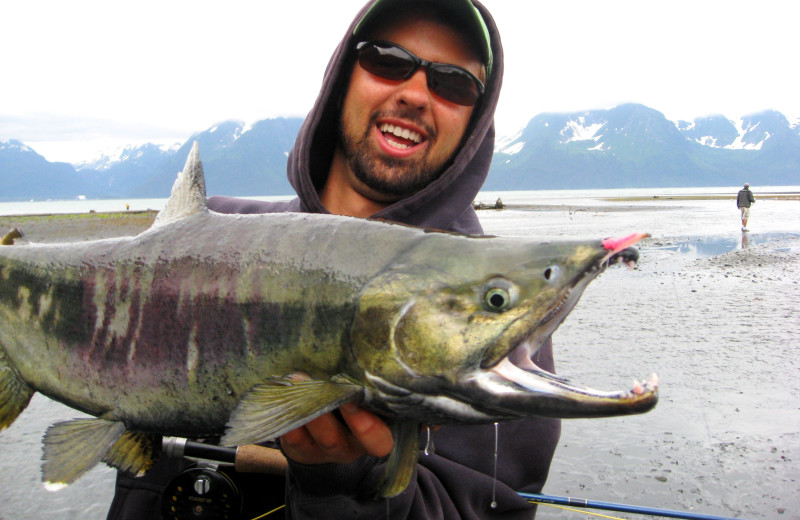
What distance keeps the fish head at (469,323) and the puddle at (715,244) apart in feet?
63.9

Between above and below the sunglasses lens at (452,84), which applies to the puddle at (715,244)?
below

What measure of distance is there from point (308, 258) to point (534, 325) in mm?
799

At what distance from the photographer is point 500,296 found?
5.56 feet

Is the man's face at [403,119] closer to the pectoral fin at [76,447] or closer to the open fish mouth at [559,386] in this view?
the open fish mouth at [559,386]

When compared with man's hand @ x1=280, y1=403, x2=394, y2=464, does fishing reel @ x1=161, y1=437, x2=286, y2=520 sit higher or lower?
lower

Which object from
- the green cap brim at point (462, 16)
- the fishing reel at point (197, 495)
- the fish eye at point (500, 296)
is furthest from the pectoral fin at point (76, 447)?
the green cap brim at point (462, 16)

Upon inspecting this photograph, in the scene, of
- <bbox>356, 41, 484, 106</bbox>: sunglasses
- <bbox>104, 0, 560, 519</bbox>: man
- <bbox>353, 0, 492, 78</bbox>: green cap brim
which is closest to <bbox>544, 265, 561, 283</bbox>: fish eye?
<bbox>104, 0, 560, 519</bbox>: man

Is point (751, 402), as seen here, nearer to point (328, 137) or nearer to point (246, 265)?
point (328, 137)

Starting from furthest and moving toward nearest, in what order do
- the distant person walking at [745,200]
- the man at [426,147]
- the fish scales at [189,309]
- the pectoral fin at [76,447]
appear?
the distant person walking at [745,200] → the man at [426,147] → the pectoral fin at [76,447] → the fish scales at [189,309]

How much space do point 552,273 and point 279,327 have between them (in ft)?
3.03

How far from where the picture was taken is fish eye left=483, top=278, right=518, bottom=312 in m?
1.68


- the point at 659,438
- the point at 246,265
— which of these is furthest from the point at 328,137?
the point at 659,438

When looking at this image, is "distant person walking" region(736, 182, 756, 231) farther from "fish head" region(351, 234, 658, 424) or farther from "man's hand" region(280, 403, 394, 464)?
→ "man's hand" region(280, 403, 394, 464)

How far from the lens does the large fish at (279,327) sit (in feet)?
5.46
